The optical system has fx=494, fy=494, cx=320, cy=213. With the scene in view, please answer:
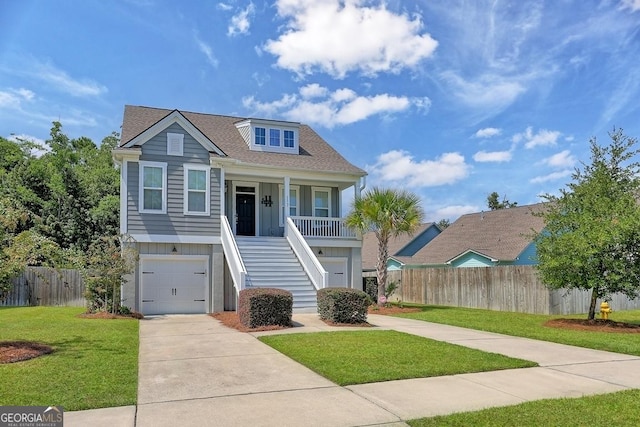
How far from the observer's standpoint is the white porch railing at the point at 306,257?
51.4 ft

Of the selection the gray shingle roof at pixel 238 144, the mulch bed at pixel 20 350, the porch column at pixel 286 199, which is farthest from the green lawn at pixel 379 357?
the gray shingle roof at pixel 238 144

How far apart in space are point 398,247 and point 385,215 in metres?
21.1

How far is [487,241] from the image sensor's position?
92.0ft


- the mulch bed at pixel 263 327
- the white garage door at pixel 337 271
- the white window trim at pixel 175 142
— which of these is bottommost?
the mulch bed at pixel 263 327

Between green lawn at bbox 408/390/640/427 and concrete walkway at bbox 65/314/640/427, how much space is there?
0.81 ft

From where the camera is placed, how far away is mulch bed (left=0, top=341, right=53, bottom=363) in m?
7.87

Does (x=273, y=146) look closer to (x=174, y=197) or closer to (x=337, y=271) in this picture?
(x=174, y=197)

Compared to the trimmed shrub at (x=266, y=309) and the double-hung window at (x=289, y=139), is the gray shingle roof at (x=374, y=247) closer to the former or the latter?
the double-hung window at (x=289, y=139)

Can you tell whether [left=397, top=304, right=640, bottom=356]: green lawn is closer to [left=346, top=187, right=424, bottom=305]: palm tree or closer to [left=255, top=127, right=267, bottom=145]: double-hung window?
[left=346, top=187, right=424, bottom=305]: palm tree

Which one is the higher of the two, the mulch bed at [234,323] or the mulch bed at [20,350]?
the mulch bed at [20,350]

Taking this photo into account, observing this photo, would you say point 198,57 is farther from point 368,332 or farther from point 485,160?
point 485,160

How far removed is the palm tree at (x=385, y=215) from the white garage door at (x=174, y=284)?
598 centimetres

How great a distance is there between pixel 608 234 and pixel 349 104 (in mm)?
12647

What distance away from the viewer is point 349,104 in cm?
2228
